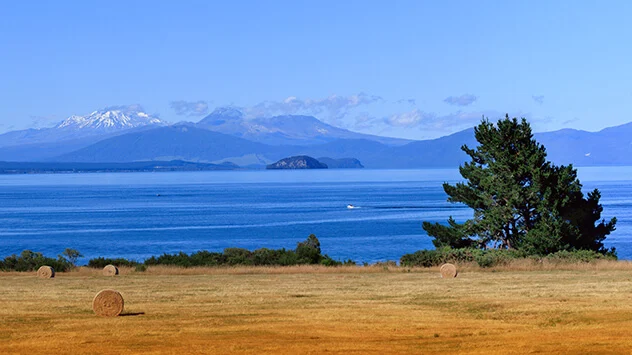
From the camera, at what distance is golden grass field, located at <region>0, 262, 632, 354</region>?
19.4 meters

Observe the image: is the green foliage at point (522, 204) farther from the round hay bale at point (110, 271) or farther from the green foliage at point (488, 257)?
the round hay bale at point (110, 271)

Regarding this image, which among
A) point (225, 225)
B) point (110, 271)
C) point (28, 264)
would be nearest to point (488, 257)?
Result: point (110, 271)

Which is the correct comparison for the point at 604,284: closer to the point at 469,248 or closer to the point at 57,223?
the point at 469,248

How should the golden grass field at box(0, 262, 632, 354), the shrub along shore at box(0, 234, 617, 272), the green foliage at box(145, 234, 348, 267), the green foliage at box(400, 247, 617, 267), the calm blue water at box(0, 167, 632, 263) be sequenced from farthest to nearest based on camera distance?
the calm blue water at box(0, 167, 632, 263) → the green foliage at box(145, 234, 348, 267) → the shrub along shore at box(0, 234, 617, 272) → the green foliage at box(400, 247, 617, 267) → the golden grass field at box(0, 262, 632, 354)

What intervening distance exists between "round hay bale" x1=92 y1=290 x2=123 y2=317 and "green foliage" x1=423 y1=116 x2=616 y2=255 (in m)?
26.5

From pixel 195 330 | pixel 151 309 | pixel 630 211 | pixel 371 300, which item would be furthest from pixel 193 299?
pixel 630 211

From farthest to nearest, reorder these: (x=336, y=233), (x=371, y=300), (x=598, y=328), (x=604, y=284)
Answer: (x=336, y=233), (x=604, y=284), (x=371, y=300), (x=598, y=328)

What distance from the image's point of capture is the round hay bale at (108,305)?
2428 cm

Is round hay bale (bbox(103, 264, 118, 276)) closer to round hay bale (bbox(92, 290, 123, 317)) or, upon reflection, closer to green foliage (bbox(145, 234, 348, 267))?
green foliage (bbox(145, 234, 348, 267))

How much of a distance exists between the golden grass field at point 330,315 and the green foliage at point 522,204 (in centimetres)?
796

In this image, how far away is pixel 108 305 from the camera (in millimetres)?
24297

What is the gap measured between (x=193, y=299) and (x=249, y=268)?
13868 millimetres

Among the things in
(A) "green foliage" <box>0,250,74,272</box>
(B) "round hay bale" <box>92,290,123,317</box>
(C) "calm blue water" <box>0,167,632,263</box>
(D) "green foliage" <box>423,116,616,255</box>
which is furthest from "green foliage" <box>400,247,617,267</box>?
(C) "calm blue water" <box>0,167,632,263</box>

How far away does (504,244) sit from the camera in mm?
48844
